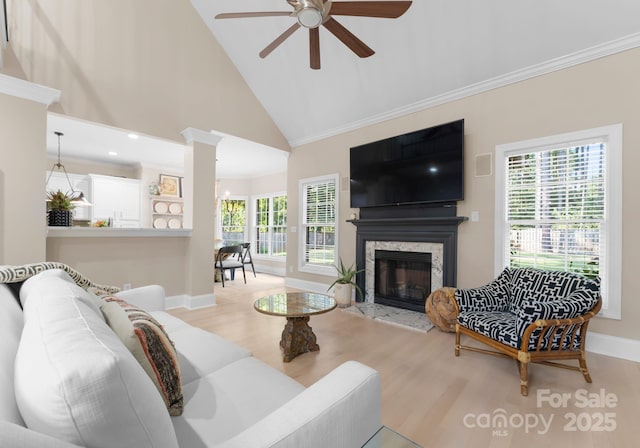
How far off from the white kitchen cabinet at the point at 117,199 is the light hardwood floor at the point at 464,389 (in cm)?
431

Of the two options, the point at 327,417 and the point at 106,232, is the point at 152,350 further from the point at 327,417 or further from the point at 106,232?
the point at 106,232

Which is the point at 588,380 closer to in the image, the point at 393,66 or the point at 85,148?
the point at 393,66

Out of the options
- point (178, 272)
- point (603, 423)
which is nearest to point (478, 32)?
point (603, 423)

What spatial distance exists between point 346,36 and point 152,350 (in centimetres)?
258

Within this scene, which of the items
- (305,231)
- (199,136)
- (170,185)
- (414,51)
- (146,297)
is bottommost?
(146,297)

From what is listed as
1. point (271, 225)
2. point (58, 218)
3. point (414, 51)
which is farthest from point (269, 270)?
point (414, 51)

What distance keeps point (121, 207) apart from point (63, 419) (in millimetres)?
6907

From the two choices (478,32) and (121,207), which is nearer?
(478,32)

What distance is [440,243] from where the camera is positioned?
3.69 metres

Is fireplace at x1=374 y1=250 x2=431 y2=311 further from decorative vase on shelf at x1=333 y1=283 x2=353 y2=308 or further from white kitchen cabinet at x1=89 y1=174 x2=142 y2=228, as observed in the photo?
white kitchen cabinet at x1=89 y1=174 x2=142 y2=228

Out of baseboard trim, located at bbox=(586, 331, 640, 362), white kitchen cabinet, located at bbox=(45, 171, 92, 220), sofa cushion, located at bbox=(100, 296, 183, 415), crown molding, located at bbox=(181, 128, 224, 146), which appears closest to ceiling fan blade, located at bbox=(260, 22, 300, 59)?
crown molding, located at bbox=(181, 128, 224, 146)

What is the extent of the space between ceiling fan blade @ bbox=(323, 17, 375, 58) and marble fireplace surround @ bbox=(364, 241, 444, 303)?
2370mm

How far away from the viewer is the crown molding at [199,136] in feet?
13.1

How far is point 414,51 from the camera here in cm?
340
